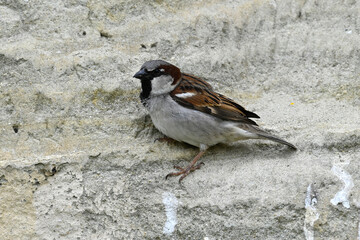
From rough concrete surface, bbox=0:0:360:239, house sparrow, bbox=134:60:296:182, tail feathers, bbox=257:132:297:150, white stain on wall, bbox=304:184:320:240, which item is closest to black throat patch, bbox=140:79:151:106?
house sparrow, bbox=134:60:296:182

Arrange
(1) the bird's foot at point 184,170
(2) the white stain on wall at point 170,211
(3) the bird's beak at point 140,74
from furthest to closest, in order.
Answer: (3) the bird's beak at point 140,74, (1) the bird's foot at point 184,170, (2) the white stain on wall at point 170,211

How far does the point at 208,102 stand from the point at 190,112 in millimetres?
139

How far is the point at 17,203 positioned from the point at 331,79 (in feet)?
7.35

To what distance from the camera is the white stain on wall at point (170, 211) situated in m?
3.00

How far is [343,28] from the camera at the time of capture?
3732 mm

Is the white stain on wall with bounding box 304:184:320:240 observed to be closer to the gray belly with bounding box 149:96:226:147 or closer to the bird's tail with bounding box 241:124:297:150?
the bird's tail with bounding box 241:124:297:150

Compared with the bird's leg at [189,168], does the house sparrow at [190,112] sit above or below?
above

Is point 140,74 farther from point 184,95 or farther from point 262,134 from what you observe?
point 262,134

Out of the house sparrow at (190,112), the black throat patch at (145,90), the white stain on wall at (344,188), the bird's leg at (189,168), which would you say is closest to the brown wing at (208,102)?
the house sparrow at (190,112)

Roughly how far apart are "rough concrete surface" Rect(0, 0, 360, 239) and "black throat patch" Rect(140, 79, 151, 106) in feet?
0.40

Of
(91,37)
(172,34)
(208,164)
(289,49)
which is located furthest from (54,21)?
(289,49)

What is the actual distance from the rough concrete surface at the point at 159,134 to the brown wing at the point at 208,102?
8.4 inches

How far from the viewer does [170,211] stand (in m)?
3.03

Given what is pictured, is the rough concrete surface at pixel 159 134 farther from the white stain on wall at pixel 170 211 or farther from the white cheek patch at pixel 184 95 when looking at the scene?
the white cheek patch at pixel 184 95
